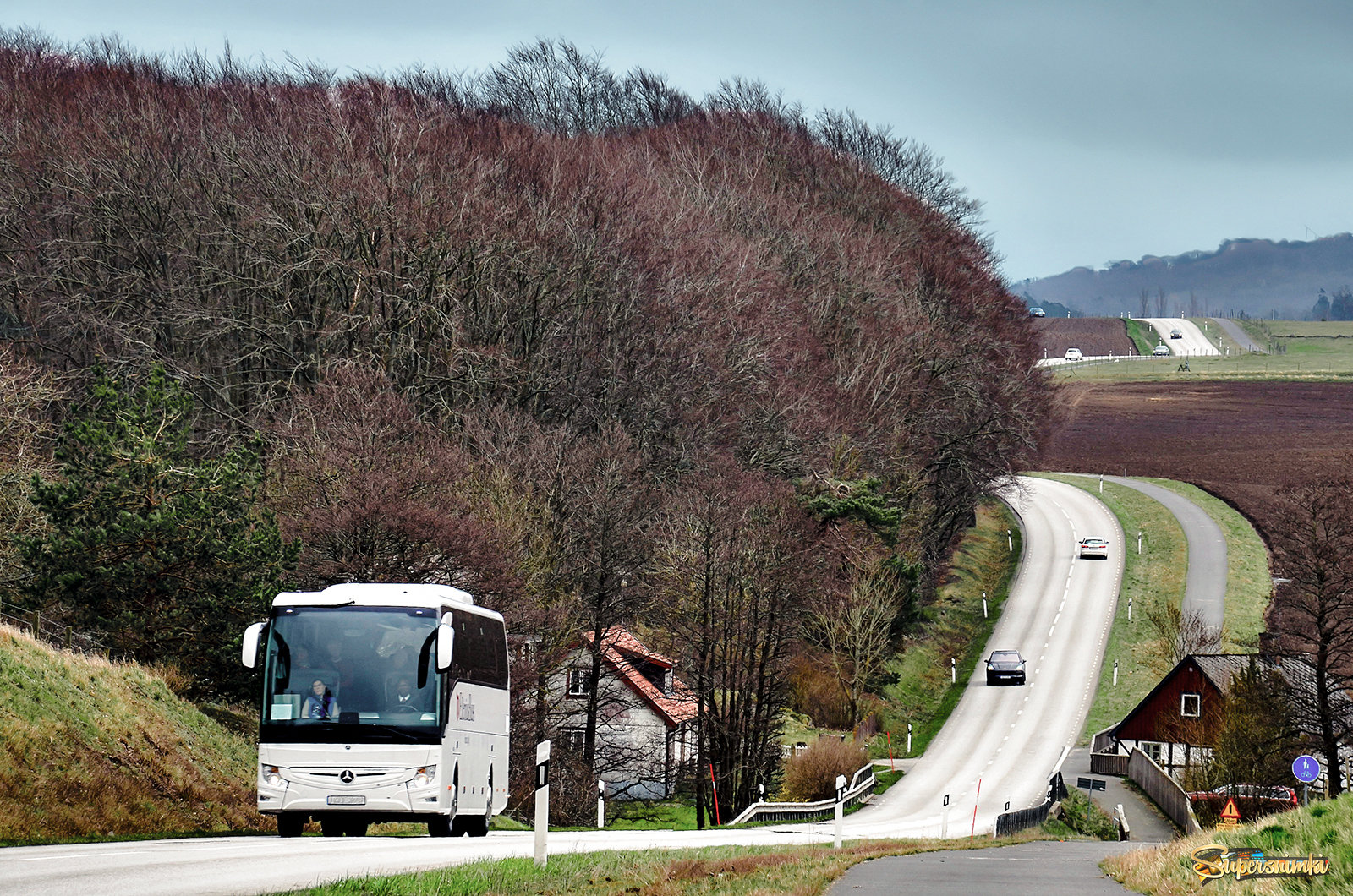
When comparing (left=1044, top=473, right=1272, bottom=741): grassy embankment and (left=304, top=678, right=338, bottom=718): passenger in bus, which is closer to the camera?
(left=304, top=678, right=338, bottom=718): passenger in bus

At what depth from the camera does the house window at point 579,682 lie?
52219 millimetres

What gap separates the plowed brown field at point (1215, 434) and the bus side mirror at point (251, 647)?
297 feet

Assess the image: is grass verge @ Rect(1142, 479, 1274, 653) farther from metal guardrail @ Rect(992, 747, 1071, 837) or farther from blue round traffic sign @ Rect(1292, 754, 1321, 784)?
blue round traffic sign @ Rect(1292, 754, 1321, 784)

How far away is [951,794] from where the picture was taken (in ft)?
184

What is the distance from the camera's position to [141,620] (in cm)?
3406

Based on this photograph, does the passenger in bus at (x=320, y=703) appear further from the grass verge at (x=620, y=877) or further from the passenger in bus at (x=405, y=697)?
the grass verge at (x=620, y=877)

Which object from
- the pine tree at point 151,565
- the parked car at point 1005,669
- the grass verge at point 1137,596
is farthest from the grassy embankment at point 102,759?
the parked car at point 1005,669

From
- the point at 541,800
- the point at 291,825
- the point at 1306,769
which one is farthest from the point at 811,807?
the point at 541,800

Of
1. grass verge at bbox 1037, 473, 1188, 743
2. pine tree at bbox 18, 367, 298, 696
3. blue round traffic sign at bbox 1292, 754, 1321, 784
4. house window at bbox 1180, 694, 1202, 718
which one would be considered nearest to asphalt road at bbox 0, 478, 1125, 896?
grass verge at bbox 1037, 473, 1188, 743

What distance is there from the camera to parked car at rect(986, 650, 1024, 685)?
74.3 m

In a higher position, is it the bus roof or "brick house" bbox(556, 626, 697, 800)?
the bus roof

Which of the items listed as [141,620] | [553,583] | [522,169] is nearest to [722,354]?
[522,169]

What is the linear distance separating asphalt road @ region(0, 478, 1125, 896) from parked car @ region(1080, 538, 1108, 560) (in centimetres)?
60

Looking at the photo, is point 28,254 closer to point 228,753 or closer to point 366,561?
point 366,561
